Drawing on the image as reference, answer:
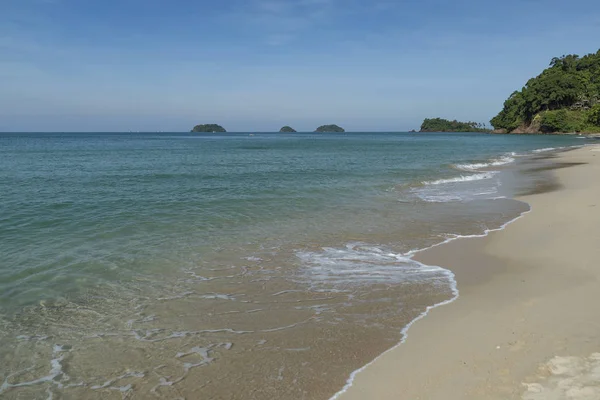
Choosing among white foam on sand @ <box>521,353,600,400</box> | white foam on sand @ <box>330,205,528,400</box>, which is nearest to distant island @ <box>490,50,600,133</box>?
white foam on sand @ <box>330,205,528,400</box>

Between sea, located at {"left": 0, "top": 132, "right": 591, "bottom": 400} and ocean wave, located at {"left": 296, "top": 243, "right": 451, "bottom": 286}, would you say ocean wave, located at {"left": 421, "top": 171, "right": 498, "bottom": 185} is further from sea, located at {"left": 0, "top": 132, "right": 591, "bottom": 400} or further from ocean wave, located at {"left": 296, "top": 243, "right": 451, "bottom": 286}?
ocean wave, located at {"left": 296, "top": 243, "right": 451, "bottom": 286}

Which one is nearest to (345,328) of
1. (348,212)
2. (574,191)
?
(348,212)

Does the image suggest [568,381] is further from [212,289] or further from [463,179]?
[463,179]

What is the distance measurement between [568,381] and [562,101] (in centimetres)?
13169

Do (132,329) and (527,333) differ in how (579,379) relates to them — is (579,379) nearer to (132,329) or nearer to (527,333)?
(527,333)

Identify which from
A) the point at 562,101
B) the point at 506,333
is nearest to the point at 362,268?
the point at 506,333

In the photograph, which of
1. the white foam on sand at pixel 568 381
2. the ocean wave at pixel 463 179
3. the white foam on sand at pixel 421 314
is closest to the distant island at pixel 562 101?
the ocean wave at pixel 463 179

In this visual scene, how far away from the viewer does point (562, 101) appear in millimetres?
111625

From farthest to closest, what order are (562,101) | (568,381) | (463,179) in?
(562,101), (463,179), (568,381)

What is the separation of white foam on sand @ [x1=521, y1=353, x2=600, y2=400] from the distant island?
107m

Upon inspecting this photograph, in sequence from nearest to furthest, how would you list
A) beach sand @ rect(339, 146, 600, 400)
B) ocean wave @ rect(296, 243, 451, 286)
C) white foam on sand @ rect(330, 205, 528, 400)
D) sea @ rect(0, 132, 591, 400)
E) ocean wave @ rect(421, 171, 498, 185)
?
beach sand @ rect(339, 146, 600, 400)
white foam on sand @ rect(330, 205, 528, 400)
sea @ rect(0, 132, 591, 400)
ocean wave @ rect(296, 243, 451, 286)
ocean wave @ rect(421, 171, 498, 185)

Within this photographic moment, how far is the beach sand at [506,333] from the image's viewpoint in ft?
13.0

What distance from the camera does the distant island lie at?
10282cm

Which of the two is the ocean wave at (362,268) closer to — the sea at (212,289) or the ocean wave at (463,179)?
the sea at (212,289)
